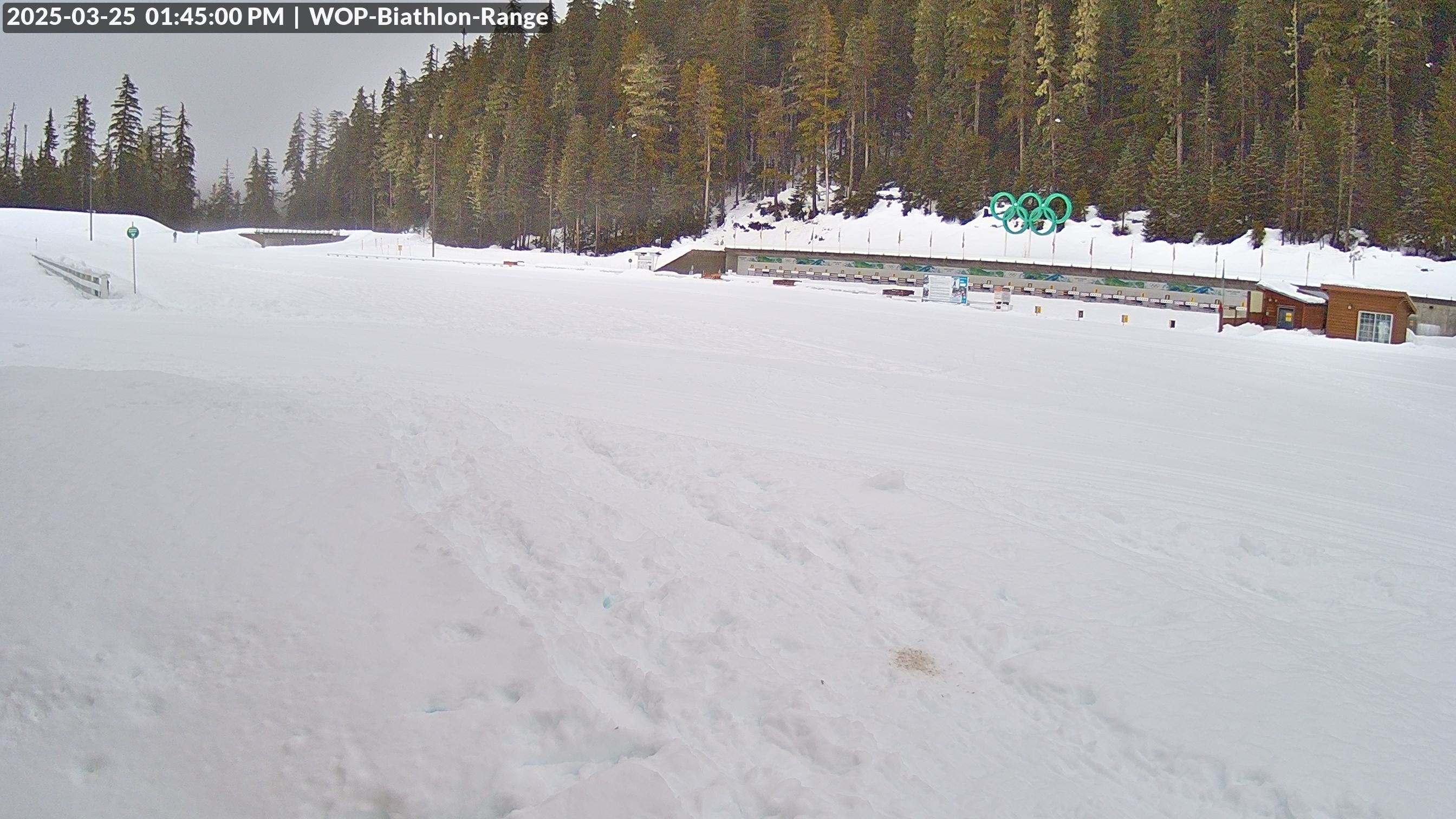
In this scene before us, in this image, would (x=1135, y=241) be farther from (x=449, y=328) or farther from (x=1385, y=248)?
(x=449, y=328)

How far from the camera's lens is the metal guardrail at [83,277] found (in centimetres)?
2197

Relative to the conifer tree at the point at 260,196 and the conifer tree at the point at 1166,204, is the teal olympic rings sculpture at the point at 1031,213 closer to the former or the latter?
the conifer tree at the point at 1166,204

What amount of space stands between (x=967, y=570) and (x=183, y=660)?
4.82m

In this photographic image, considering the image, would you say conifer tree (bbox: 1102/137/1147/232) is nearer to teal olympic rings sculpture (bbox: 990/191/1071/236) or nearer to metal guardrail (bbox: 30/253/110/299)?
teal olympic rings sculpture (bbox: 990/191/1071/236)

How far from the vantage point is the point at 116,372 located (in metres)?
11.4

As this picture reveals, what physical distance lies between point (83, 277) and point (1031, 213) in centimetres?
4666

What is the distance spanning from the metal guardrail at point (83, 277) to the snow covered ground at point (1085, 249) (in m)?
37.0

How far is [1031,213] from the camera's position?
175ft

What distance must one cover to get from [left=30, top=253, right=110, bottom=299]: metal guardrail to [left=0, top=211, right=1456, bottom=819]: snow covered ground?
1155 cm

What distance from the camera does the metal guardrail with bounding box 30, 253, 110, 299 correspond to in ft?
72.1

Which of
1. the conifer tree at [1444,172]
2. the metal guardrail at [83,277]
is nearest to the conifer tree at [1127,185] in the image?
the conifer tree at [1444,172]

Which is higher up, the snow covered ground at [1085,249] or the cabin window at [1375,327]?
the snow covered ground at [1085,249]

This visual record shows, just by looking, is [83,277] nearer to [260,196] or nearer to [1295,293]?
[1295,293]

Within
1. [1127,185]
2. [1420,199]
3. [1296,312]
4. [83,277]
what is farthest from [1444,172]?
[83,277]
